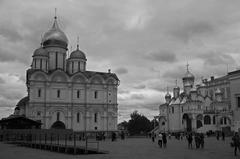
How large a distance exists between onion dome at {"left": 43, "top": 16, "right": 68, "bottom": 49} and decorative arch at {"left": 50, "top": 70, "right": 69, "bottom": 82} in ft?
20.1

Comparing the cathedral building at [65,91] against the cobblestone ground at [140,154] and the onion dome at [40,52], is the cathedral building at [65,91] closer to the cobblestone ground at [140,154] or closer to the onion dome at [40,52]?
the onion dome at [40,52]

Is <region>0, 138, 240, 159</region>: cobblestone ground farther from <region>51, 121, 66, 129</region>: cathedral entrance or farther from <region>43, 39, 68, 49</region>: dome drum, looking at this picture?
<region>43, 39, 68, 49</region>: dome drum

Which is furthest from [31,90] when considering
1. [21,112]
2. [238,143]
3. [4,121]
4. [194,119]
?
[238,143]

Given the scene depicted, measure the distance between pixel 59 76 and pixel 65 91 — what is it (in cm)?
264

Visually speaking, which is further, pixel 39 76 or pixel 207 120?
pixel 207 120

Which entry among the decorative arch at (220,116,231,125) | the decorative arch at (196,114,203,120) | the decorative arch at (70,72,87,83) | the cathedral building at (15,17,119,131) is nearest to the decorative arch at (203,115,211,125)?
the decorative arch at (196,114,203,120)

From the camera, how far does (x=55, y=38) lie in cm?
5838

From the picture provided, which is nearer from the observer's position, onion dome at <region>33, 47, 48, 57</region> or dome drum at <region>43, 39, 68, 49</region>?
onion dome at <region>33, 47, 48, 57</region>

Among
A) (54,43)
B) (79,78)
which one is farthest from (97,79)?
(54,43)

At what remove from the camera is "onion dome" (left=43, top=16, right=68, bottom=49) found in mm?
58375

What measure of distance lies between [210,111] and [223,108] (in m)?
3.72

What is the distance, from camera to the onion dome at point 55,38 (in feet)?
192

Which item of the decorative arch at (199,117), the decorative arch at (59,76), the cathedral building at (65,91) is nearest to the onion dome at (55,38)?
the cathedral building at (65,91)

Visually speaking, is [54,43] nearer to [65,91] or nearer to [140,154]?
[65,91]
